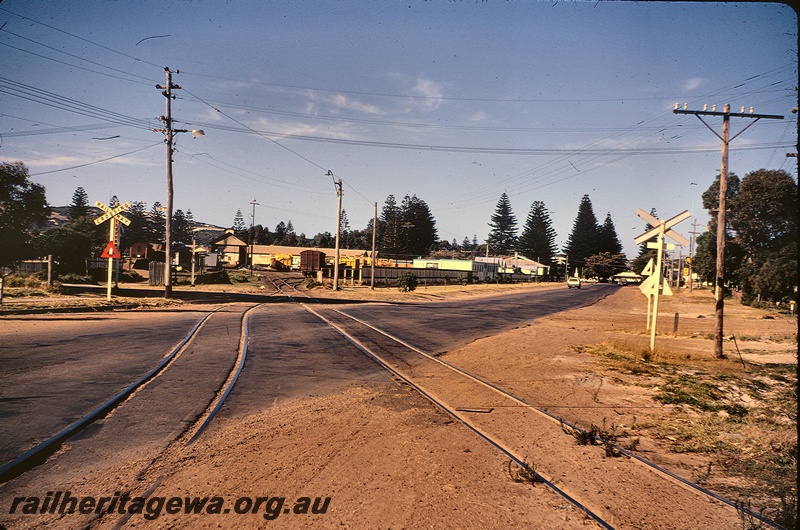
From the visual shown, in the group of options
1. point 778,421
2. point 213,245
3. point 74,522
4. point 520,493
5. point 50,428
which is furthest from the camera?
point 213,245

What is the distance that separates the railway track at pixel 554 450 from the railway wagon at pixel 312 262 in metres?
51.8

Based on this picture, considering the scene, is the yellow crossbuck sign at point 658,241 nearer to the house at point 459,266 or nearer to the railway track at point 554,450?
the railway track at point 554,450

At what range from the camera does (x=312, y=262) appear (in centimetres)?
6081

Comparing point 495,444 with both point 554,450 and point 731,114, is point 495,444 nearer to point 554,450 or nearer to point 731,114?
point 554,450

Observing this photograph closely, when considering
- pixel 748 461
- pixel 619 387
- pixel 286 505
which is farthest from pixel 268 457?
pixel 619 387

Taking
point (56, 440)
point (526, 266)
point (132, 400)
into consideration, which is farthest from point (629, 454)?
point (526, 266)

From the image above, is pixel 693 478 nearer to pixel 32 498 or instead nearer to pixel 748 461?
pixel 748 461

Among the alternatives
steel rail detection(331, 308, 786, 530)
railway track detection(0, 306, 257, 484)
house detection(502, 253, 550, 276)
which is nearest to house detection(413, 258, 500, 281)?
house detection(502, 253, 550, 276)

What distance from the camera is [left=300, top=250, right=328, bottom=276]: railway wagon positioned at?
2355 inches

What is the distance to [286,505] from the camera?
11.6ft

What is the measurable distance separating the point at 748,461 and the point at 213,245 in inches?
4029

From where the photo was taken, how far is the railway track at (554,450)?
386cm

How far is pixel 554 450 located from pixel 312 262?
57619mm

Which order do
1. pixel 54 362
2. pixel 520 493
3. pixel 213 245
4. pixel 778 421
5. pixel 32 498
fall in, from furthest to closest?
pixel 213 245 → pixel 54 362 → pixel 778 421 → pixel 520 493 → pixel 32 498
